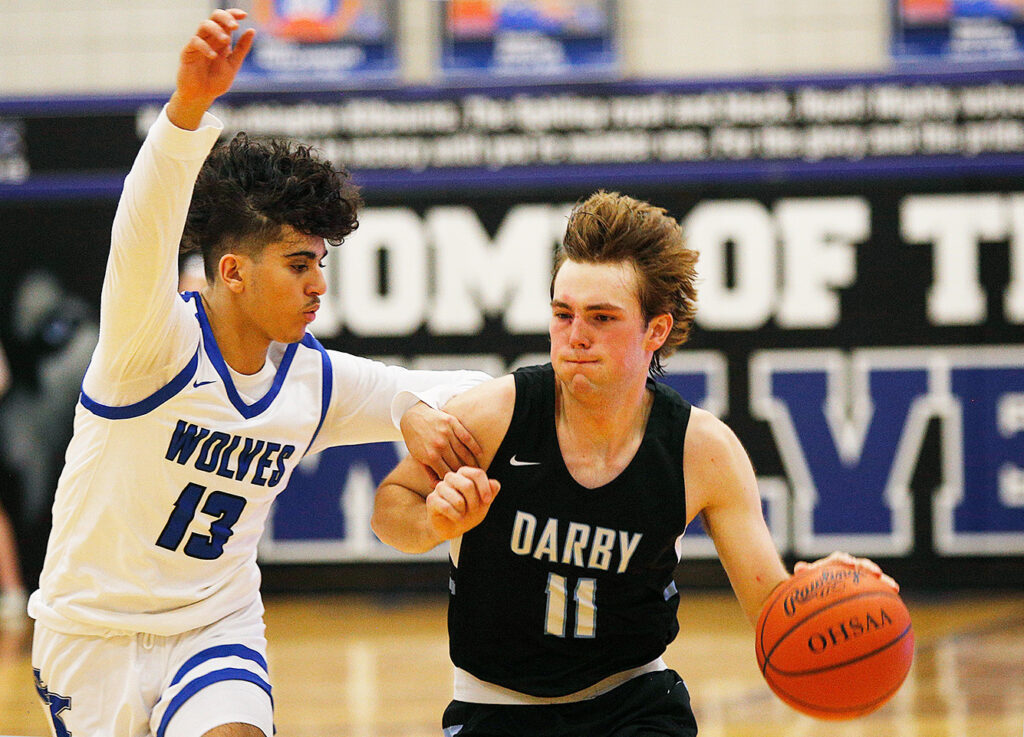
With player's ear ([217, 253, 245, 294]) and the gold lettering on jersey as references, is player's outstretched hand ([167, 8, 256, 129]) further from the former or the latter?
the gold lettering on jersey

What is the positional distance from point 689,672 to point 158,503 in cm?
387

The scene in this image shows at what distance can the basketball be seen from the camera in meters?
2.83

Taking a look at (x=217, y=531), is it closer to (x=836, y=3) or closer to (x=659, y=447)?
(x=659, y=447)

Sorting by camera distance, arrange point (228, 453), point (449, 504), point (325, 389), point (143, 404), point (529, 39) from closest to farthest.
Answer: point (449, 504) → point (143, 404) → point (228, 453) → point (325, 389) → point (529, 39)

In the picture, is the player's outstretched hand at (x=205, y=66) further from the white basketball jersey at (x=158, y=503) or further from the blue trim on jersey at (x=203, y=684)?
the blue trim on jersey at (x=203, y=684)

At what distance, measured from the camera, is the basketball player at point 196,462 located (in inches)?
114

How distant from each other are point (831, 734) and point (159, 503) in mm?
3317

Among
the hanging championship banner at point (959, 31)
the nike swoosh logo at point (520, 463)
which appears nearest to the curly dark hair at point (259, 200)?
the nike swoosh logo at point (520, 463)

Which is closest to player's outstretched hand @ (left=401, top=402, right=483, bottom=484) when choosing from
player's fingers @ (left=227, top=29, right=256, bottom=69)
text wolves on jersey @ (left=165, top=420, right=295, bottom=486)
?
text wolves on jersey @ (left=165, top=420, right=295, bottom=486)

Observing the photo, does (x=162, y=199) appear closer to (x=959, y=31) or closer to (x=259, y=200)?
(x=259, y=200)

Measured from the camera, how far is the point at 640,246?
288 cm

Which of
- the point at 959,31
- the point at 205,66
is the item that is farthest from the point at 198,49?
the point at 959,31

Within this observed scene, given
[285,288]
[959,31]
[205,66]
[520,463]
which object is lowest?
[520,463]

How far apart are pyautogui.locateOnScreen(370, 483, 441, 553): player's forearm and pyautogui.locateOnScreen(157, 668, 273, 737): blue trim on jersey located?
50 cm
